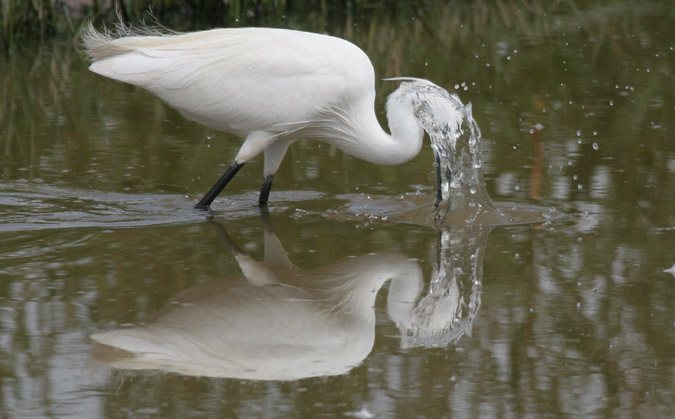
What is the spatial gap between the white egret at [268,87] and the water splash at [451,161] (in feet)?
0.31

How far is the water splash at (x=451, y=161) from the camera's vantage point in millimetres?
6027

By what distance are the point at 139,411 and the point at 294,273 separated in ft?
5.44

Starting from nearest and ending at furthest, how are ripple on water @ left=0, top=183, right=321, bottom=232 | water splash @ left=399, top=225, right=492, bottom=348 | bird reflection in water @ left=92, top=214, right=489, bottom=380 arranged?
bird reflection in water @ left=92, top=214, right=489, bottom=380 < water splash @ left=399, top=225, right=492, bottom=348 < ripple on water @ left=0, top=183, right=321, bottom=232

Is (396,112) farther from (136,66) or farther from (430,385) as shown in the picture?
(430,385)

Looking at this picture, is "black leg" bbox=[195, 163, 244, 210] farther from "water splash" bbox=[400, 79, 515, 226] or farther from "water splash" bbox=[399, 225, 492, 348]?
"water splash" bbox=[399, 225, 492, 348]

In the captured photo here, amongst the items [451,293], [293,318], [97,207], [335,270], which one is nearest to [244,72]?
[97,207]

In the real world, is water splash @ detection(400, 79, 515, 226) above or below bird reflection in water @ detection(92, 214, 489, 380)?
above

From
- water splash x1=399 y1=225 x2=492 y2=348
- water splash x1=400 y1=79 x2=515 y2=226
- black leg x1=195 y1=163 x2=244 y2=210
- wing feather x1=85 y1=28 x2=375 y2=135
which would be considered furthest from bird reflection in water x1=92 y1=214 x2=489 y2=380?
wing feather x1=85 y1=28 x2=375 y2=135

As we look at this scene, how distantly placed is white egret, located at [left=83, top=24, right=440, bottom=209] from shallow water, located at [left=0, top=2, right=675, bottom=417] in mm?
381

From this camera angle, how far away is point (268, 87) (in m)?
6.13

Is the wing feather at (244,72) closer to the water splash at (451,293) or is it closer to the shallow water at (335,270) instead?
the shallow water at (335,270)

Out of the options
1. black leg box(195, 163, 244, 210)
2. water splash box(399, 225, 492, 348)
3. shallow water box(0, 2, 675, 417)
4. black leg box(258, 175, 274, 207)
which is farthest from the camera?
black leg box(258, 175, 274, 207)

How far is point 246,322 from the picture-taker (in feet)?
14.6

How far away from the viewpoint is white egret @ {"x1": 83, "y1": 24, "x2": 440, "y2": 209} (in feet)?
19.8
